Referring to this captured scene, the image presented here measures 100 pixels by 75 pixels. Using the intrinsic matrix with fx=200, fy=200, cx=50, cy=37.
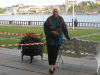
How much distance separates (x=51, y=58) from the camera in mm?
6000

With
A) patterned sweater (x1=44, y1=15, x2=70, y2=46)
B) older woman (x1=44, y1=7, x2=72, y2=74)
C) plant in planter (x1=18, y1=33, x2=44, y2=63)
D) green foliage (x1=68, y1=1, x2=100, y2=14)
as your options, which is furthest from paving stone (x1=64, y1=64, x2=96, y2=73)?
green foliage (x1=68, y1=1, x2=100, y2=14)

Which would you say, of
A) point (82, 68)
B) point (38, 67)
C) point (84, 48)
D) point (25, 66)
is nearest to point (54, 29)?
point (84, 48)

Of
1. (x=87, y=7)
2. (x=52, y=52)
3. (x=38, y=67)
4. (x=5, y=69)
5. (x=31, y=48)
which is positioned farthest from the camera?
(x=87, y=7)

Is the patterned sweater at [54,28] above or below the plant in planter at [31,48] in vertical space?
above

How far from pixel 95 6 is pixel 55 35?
151 meters

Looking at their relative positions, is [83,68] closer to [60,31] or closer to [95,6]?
[60,31]

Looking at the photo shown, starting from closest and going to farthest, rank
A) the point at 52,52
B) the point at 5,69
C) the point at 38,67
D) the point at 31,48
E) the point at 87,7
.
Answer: the point at 52,52 < the point at 5,69 < the point at 38,67 < the point at 31,48 < the point at 87,7

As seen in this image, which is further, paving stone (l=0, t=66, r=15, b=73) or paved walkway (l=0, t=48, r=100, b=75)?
paving stone (l=0, t=66, r=15, b=73)

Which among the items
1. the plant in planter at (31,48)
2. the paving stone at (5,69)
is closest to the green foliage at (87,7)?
the plant in planter at (31,48)

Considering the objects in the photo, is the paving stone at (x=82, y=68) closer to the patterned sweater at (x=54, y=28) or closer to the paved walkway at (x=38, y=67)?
the paved walkway at (x=38, y=67)

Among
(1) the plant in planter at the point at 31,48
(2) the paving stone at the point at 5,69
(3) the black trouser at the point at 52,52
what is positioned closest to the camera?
(3) the black trouser at the point at 52,52

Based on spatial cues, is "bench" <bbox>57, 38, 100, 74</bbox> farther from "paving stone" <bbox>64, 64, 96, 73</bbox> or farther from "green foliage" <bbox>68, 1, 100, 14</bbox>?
"green foliage" <bbox>68, 1, 100, 14</bbox>

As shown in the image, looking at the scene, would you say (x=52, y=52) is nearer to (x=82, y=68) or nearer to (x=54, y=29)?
(x=54, y=29)

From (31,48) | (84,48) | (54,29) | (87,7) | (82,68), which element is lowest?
(82,68)
